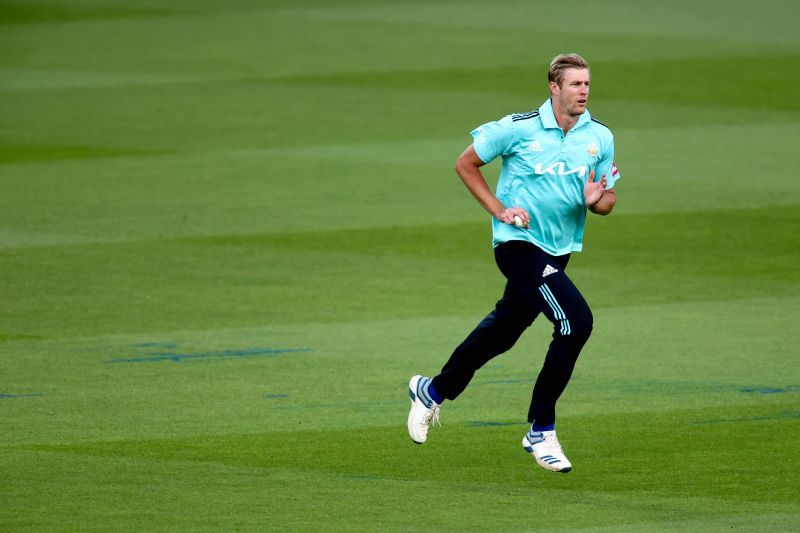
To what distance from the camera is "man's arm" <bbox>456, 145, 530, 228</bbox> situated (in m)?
8.40

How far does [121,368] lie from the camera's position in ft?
36.2

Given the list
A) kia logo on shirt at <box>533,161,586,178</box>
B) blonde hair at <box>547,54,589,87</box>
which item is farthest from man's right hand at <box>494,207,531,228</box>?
blonde hair at <box>547,54,589,87</box>

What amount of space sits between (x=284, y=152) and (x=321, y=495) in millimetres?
11835

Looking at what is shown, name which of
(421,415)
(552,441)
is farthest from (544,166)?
(421,415)

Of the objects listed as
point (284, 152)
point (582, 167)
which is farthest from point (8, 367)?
point (284, 152)

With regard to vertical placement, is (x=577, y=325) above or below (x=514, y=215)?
below

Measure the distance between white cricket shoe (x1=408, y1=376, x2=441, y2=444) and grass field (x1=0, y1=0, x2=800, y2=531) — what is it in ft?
0.46

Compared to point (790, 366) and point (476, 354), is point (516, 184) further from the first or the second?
point (790, 366)

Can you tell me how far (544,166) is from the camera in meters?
8.55

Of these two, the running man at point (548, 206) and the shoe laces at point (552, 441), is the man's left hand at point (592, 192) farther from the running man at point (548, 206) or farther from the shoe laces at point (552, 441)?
the shoe laces at point (552, 441)

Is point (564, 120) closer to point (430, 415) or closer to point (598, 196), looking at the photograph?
point (598, 196)

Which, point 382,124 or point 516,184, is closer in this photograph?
point 516,184

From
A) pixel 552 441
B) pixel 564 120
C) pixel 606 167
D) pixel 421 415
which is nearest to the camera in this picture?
pixel 552 441

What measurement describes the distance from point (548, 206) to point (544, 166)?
0.21 metres
